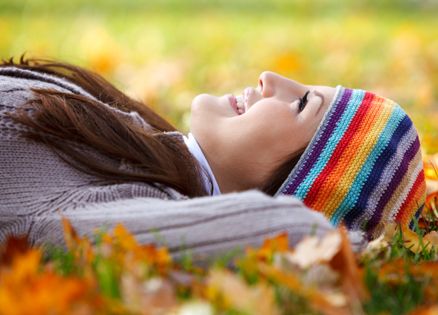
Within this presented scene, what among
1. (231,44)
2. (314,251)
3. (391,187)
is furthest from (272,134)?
(231,44)

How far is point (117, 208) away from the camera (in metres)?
2.23

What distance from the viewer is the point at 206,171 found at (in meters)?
2.64

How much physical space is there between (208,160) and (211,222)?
0.58 metres

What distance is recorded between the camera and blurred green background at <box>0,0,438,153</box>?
5.64m

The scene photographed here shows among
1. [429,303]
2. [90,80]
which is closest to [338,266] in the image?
[429,303]

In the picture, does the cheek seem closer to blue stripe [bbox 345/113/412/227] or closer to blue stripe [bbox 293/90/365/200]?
blue stripe [bbox 293/90/365/200]

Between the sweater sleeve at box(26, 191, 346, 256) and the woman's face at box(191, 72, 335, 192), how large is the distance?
1.42 ft

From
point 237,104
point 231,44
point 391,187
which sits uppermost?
point 237,104

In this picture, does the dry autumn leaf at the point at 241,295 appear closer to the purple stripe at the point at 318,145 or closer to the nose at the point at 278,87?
the purple stripe at the point at 318,145

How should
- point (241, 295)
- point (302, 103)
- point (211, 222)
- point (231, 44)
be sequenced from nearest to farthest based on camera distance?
point (241, 295) < point (211, 222) < point (302, 103) < point (231, 44)

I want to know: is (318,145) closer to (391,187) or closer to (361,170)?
(361,170)

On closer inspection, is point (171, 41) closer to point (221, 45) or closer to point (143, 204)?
point (221, 45)

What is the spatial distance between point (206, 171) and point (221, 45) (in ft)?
15.7

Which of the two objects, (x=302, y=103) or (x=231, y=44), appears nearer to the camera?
(x=302, y=103)
